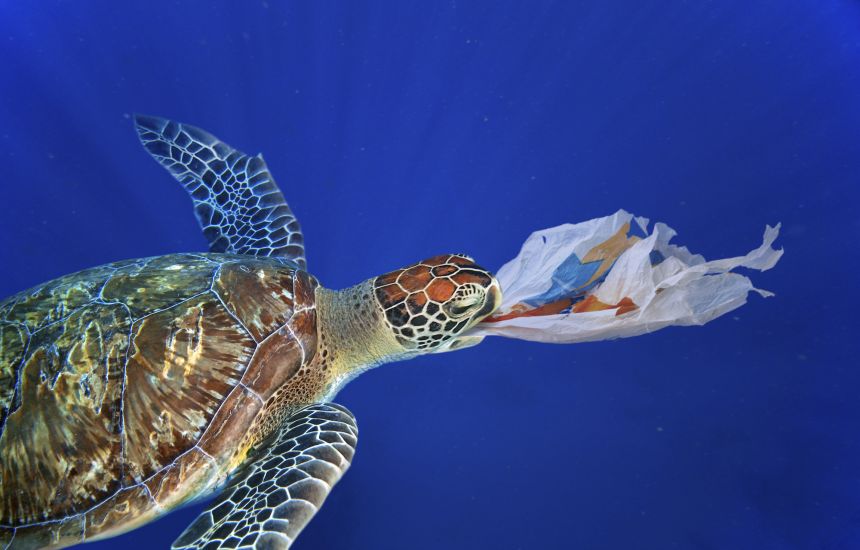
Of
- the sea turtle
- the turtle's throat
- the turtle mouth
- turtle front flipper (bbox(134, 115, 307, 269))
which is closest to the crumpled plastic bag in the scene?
the turtle mouth

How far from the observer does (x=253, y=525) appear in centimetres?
151

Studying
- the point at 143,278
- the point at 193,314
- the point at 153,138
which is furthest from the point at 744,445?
the point at 153,138

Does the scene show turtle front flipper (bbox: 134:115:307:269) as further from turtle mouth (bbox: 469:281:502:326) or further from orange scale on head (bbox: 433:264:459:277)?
turtle mouth (bbox: 469:281:502:326)

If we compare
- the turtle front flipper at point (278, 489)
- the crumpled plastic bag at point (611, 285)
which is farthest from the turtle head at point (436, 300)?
the turtle front flipper at point (278, 489)

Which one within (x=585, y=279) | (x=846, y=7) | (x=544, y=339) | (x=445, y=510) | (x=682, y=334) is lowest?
(x=445, y=510)

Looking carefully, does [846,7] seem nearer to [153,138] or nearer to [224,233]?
[224,233]

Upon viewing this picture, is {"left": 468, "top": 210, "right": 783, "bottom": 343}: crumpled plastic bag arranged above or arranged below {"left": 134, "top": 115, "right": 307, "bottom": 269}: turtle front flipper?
below

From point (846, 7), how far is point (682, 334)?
373 cm

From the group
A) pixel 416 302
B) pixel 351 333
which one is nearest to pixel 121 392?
pixel 351 333

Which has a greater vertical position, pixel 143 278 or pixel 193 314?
pixel 143 278

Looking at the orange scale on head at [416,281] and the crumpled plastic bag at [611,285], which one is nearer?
the crumpled plastic bag at [611,285]

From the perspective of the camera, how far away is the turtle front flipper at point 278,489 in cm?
150

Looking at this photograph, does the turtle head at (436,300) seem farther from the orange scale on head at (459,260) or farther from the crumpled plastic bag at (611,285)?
the crumpled plastic bag at (611,285)

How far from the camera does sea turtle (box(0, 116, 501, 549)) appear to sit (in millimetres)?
1606
